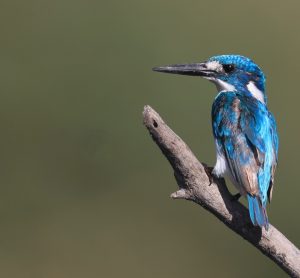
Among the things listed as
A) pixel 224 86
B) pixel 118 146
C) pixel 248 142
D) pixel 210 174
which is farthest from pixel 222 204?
pixel 118 146

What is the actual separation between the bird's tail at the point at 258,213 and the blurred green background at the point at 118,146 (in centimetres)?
183

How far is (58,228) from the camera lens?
7.30m

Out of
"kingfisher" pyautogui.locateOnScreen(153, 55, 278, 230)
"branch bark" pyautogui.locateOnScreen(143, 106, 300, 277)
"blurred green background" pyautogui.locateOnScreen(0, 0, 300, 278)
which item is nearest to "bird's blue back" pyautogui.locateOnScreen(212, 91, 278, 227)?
"kingfisher" pyautogui.locateOnScreen(153, 55, 278, 230)

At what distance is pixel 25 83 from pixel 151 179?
1.20m

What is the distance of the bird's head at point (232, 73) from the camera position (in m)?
5.82

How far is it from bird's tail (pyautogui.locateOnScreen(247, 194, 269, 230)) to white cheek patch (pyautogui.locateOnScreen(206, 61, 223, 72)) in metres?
1.01

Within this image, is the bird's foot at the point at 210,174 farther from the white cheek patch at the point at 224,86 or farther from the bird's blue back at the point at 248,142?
the white cheek patch at the point at 224,86

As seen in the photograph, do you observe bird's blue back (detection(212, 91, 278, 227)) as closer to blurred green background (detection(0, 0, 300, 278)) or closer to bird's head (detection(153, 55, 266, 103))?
bird's head (detection(153, 55, 266, 103))

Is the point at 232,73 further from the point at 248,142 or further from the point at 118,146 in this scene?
the point at 118,146

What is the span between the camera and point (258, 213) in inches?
194

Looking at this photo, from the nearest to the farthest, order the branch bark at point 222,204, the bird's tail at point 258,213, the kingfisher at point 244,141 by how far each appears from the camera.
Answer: the branch bark at point 222,204 < the bird's tail at point 258,213 < the kingfisher at point 244,141

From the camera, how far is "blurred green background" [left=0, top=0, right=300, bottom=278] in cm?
717

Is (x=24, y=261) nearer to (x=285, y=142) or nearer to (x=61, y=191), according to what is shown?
(x=61, y=191)

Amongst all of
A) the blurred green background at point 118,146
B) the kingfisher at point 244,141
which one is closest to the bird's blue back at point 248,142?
the kingfisher at point 244,141
